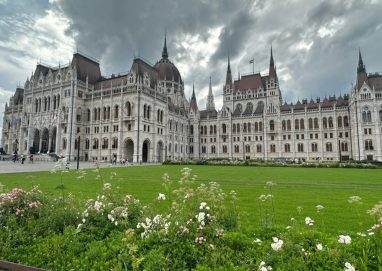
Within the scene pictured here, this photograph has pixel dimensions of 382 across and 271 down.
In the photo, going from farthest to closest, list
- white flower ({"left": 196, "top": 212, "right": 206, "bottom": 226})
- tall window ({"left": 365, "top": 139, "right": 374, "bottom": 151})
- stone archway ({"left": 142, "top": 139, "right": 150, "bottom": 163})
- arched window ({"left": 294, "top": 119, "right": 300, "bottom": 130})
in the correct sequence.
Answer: arched window ({"left": 294, "top": 119, "right": 300, "bottom": 130}) < tall window ({"left": 365, "top": 139, "right": 374, "bottom": 151}) < stone archway ({"left": 142, "top": 139, "right": 150, "bottom": 163}) < white flower ({"left": 196, "top": 212, "right": 206, "bottom": 226})

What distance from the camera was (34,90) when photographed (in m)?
74.1

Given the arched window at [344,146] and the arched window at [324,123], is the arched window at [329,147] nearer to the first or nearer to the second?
the arched window at [344,146]

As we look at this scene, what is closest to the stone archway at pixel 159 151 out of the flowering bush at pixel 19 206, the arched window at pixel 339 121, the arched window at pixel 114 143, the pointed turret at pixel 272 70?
the arched window at pixel 114 143

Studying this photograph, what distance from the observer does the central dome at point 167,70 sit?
317ft

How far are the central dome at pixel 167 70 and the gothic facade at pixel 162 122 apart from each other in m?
1.24

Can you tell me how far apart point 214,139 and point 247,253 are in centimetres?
8905

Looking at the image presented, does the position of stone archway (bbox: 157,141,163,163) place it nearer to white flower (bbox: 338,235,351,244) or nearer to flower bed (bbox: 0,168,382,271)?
flower bed (bbox: 0,168,382,271)

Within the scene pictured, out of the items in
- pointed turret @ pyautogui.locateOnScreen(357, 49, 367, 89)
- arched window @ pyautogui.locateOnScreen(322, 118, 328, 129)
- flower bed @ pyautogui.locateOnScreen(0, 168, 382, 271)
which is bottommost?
flower bed @ pyautogui.locateOnScreen(0, 168, 382, 271)

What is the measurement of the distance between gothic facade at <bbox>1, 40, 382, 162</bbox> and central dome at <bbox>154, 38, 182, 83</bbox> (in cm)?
124

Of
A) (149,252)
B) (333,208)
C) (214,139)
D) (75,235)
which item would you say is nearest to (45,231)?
(75,235)

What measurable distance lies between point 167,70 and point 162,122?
33.8 metres

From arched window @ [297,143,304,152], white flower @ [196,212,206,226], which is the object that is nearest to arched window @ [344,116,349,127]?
arched window @ [297,143,304,152]

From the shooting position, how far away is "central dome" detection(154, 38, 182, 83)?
96.7 meters

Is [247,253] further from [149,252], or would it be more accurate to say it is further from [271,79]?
[271,79]
